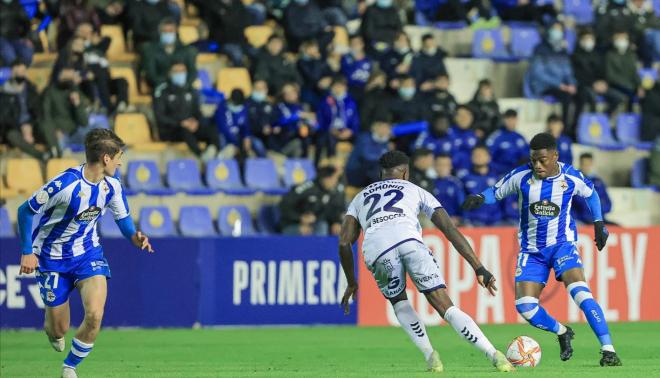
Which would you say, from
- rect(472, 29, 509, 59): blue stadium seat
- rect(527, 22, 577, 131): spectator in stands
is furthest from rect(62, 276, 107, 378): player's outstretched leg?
rect(472, 29, 509, 59): blue stadium seat

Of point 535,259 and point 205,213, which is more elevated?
point 535,259

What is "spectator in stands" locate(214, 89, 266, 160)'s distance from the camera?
22.0 m

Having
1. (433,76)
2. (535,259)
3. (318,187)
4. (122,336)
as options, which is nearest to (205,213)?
(318,187)

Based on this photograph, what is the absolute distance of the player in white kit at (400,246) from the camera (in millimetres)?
11641

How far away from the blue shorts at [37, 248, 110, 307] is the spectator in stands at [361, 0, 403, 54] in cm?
1401

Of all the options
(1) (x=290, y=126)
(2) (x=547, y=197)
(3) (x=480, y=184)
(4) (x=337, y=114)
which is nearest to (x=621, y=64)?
(3) (x=480, y=184)

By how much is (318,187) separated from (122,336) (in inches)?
169

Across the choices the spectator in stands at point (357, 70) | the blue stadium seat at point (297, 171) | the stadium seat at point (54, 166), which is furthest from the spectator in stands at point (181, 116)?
the spectator in stands at point (357, 70)

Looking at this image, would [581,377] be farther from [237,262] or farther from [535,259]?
[237,262]

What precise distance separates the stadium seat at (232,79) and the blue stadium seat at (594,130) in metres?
6.10

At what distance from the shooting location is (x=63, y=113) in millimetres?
21422

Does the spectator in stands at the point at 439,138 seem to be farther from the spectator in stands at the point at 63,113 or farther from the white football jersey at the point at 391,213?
the white football jersey at the point at 391,213

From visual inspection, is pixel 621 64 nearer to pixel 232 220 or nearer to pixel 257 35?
pixel 257 35

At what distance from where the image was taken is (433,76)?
24500 millimetres
